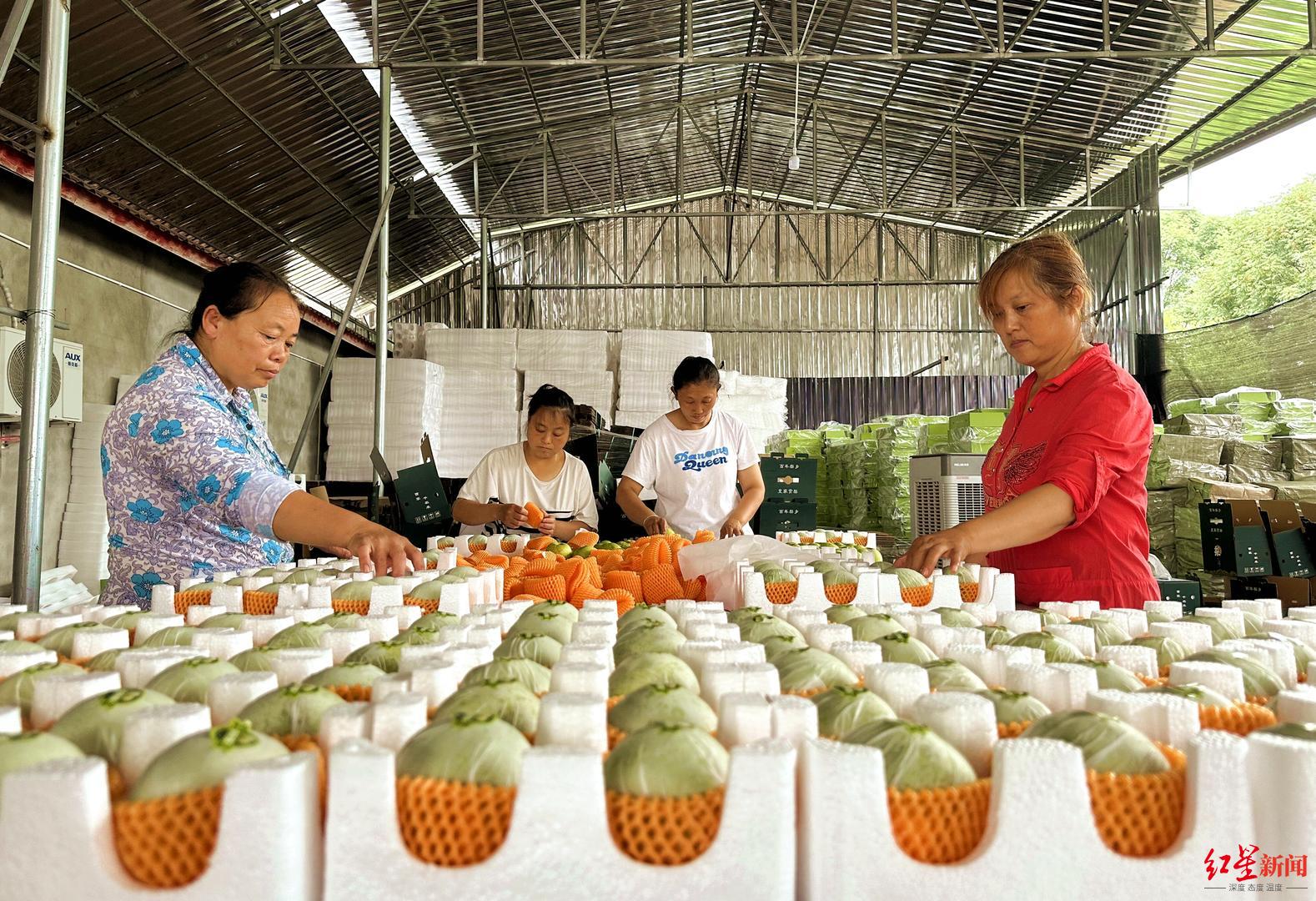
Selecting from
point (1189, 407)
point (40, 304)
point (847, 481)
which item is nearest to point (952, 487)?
point (1189, 407)

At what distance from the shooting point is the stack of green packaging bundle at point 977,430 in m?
9.58

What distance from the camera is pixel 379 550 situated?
197 centimetres

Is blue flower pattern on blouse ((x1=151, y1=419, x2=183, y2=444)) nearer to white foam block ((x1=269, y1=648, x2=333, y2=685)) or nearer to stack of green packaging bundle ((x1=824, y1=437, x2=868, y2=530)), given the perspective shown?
white foam block ((x1=269, y1=648, x2=333, y2=685))

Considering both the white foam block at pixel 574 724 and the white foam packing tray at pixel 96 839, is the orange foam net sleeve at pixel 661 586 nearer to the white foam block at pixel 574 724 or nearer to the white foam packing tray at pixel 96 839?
the white foam block at pixel 574 724

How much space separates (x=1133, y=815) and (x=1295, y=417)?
10.8m

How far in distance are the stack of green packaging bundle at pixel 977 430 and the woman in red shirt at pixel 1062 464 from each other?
706cm

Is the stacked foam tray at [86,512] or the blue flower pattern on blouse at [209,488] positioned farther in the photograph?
the stacked foam tray at [86,512]

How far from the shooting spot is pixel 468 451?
40.9 ft

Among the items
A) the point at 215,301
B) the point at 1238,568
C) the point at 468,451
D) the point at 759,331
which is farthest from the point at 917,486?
the point at 759,331

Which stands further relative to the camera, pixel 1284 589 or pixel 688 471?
pixel 1284 589

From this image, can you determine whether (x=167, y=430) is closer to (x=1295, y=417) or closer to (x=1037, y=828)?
(x=1037, y=828)

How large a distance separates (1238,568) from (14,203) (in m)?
9.12

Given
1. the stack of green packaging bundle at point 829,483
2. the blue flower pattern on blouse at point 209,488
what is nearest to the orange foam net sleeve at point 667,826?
the blue flower pattern on blouse at point 209,488

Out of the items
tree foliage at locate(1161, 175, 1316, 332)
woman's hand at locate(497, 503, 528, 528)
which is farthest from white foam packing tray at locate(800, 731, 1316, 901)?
tree foliage at locate(1161, 175, 1316, 332)
